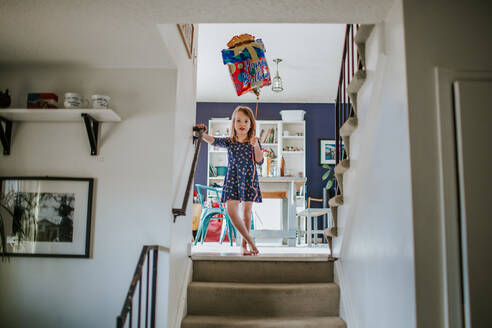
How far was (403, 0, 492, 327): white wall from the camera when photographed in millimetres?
1595

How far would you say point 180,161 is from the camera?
265 centimetres

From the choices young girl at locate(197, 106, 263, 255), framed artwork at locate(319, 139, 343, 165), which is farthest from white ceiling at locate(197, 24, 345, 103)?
young girl at locate(197, 106, 263, 255)

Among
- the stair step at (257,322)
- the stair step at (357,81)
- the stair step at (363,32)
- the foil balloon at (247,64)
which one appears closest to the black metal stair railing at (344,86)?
the stair step at (357,81)

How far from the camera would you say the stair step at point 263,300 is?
107 inches

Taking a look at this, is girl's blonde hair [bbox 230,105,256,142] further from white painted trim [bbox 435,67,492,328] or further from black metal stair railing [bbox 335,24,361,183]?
white painted trim [bbox 435,67,492,328]

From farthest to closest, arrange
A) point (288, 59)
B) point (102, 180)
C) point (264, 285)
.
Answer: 1. point (288, 59)
2. point (264, 285)
3. point (102, 180)

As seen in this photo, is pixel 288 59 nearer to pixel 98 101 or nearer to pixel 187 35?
pixel 187 35

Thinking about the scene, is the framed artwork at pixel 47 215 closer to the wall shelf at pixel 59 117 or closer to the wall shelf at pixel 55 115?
the wall shelf at pixel 59 117

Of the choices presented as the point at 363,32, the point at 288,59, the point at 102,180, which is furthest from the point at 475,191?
the point at 288,59

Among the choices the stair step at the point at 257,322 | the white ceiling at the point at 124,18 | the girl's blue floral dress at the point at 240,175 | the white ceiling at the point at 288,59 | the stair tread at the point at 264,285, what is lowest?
the stair step at the point at 257,322

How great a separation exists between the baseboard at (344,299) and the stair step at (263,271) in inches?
4.8

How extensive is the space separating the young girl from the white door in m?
1.82

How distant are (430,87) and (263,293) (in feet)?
5.69

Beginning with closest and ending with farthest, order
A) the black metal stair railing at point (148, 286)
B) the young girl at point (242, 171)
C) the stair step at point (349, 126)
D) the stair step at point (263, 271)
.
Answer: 1. the black metal stair railing at point (148, 286)
2. the stair step at point (349, 126)
3. the stair step at point (263, 271)
4. the young girl at point (242, 171)
